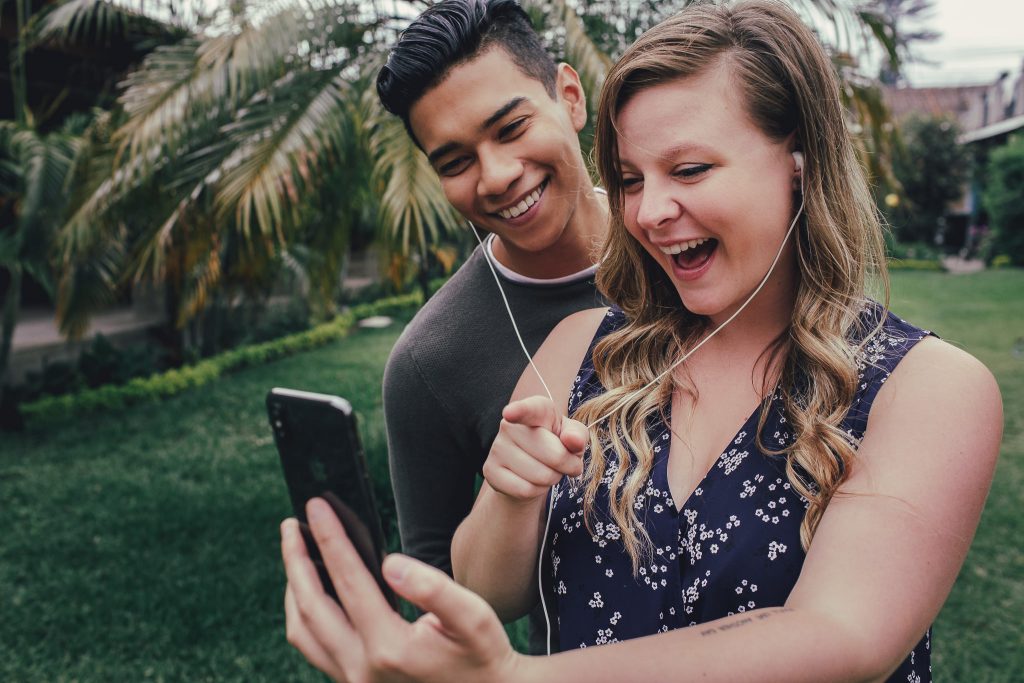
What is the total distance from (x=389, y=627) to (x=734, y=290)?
0.89 m

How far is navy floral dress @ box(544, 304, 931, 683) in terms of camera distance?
1269mm

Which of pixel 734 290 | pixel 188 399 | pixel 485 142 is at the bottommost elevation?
pixel 188 399

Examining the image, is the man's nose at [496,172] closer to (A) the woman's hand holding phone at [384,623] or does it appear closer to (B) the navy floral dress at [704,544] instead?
(B) the navy floral dress at [704,544]

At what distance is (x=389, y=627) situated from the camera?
91 centimetres

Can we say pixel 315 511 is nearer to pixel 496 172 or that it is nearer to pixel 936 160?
pixel 496 172

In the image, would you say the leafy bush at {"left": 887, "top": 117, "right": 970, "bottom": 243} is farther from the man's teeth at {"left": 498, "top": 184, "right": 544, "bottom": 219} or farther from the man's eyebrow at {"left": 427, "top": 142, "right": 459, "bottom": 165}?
the man's eyebrow at {"left": 427, "top": 142, "right": 459, "bottom": 165}

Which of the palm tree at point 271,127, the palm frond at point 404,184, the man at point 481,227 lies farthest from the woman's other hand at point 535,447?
the palm tree at point 271,127

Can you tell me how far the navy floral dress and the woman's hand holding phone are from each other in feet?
1.47

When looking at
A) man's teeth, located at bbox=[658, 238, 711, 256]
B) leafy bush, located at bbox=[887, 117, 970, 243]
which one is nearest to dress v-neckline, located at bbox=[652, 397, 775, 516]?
man's teeth, located at bbox=[658, 238, 711, 256]

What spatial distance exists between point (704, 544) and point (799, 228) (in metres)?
0.64

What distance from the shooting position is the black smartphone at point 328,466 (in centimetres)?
91

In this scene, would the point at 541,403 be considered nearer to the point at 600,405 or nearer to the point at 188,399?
the point at 600,405

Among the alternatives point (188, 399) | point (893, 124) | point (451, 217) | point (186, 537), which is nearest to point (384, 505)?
point (186, 537)

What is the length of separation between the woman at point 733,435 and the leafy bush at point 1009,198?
94.6 feet
